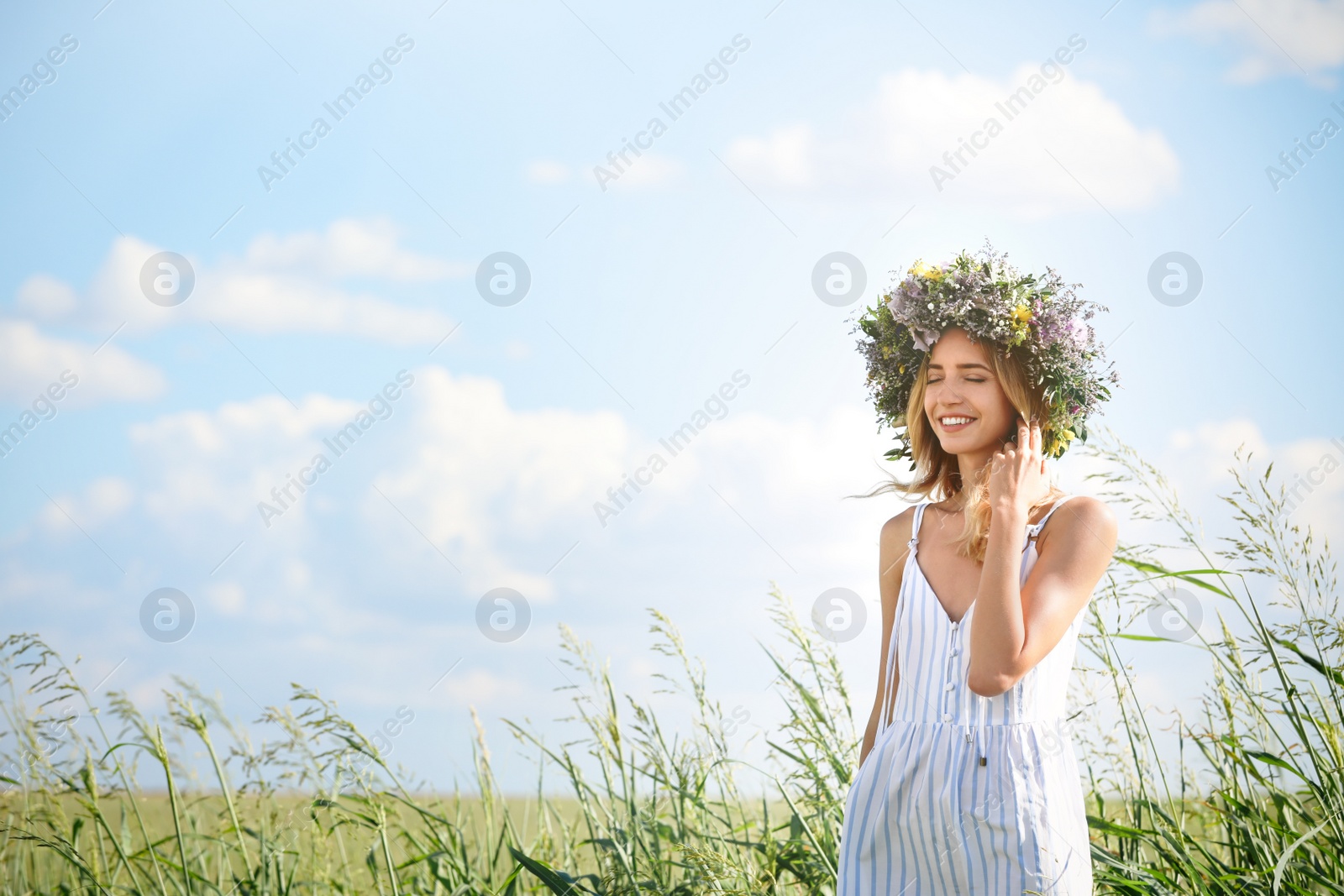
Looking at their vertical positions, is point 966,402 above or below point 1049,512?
above

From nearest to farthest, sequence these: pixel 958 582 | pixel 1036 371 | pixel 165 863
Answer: pixel 958 582 → pixel 1036 371 → pixel 165 863

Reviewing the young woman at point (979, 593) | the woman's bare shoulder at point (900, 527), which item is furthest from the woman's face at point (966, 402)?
the woman's bare shoulder at point (900, 527)

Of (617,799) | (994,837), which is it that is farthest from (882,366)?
(617,799)

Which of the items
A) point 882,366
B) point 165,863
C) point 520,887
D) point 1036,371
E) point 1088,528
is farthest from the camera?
point 520,887

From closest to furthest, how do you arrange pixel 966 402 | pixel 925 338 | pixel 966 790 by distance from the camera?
pixel 966 790, pixel 966 402, pixel 925 338

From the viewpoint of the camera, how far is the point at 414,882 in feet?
11.6

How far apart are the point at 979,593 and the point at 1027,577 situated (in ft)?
0.72

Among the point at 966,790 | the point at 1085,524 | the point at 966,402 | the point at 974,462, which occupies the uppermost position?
the point at 966,402

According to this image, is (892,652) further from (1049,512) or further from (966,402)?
(966,402)

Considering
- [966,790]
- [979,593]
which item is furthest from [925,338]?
[966,790]

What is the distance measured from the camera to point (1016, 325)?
2777mm

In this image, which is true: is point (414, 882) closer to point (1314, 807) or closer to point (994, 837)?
point (994, 837)

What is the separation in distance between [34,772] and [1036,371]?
136 inches

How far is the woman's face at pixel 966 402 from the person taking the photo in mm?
2699
